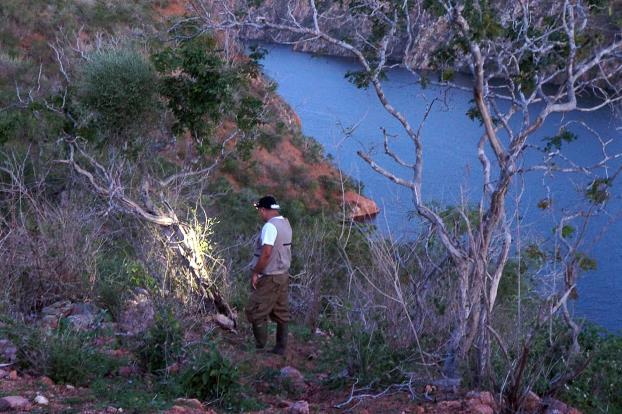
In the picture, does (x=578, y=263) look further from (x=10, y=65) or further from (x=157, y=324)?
(x=10, y=65)

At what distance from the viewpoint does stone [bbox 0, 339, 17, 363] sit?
5.95 meters

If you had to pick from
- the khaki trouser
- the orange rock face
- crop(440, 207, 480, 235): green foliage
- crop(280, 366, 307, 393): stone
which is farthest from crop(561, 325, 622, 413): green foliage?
the khaki trouser

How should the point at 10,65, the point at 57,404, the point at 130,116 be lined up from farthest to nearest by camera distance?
the point at 10,65 < the point at 130,116 < the point at 57,404

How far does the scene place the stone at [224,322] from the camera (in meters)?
8.80

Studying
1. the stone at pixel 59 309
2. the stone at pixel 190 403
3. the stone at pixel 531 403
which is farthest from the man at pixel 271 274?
the stone at pixel 531 403

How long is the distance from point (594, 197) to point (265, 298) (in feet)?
10.4

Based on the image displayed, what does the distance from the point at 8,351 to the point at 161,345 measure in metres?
1.13

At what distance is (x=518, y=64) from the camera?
6.93 meters

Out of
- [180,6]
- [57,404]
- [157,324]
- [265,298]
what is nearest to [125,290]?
[265,298]

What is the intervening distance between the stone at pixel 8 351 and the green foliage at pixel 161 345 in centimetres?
91

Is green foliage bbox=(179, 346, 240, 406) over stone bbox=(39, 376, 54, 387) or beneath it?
over

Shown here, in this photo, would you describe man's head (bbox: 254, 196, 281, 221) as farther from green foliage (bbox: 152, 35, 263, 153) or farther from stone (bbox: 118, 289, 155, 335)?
green foliage (bbox: 152, 35, 263, 153)

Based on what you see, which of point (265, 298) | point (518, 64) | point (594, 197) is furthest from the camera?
point (265, 298)

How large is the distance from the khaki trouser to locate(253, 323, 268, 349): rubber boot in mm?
101
